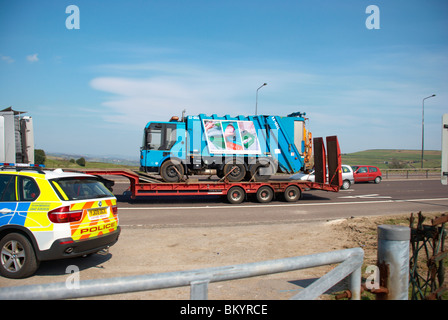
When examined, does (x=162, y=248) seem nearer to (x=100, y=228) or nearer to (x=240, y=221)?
(x=100, y=228)

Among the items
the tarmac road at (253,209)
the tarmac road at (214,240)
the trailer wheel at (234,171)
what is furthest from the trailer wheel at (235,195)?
the trailer wheel at (234,171)

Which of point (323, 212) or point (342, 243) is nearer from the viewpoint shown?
point (342, 243)

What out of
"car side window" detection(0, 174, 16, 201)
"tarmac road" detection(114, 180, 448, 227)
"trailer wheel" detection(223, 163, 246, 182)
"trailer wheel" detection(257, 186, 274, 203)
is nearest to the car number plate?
"car side window" detection(0, 174, 16, 201)

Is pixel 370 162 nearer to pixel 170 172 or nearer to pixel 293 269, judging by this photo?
pixel 170 172

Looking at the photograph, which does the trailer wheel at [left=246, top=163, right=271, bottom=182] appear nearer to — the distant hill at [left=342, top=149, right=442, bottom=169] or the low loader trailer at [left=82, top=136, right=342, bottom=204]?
the low loader trailer at [left=82, top=136, right=342, bottom=204]

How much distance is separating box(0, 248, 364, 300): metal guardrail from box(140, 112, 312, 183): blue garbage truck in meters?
12.4

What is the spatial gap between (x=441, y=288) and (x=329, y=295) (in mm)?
1358

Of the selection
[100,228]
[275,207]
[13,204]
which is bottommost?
[275,207]

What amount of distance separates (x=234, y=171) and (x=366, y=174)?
15493mm

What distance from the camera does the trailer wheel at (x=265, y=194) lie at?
1532cm

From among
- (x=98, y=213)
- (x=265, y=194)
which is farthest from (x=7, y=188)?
(x=265, y=194)

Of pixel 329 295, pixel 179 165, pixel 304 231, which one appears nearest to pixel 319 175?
pixel 179 165

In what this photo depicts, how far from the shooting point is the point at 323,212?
12852 mm

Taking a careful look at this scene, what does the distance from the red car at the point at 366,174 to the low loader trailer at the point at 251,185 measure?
10929 millimetres
